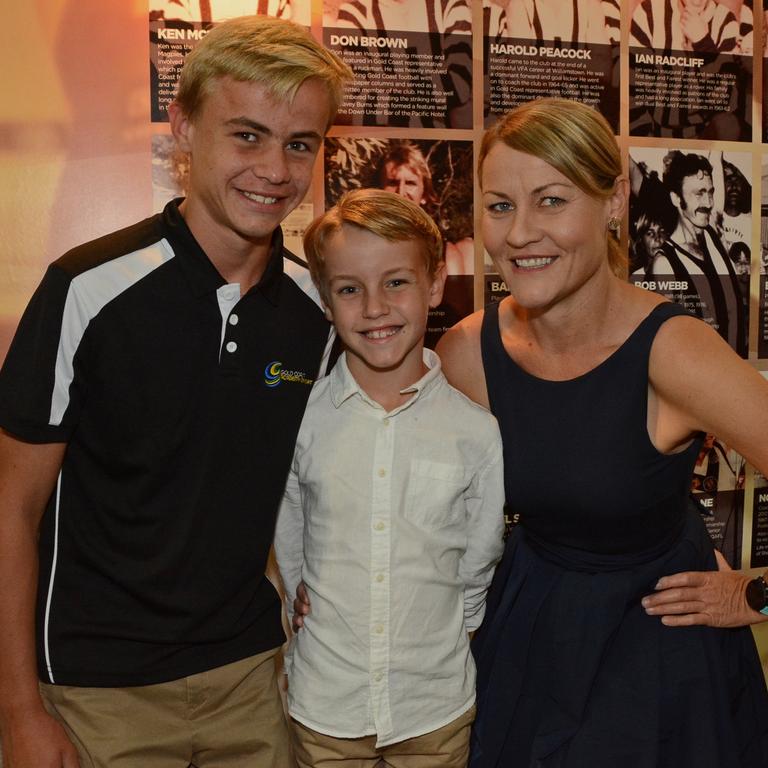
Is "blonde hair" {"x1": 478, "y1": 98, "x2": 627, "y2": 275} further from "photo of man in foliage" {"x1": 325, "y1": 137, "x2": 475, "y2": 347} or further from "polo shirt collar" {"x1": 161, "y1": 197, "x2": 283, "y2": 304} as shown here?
"photo of man in foliage" {"x1": 325, "y1": 137, "x2": 475, "y2": 347}

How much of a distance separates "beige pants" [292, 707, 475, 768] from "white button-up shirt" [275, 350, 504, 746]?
3cm

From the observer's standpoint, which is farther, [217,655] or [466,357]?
[466,357]

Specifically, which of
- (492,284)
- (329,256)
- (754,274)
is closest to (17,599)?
(329,256)

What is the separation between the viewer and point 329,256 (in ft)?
5.60

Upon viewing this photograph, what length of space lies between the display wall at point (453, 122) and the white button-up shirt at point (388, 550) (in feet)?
2.53

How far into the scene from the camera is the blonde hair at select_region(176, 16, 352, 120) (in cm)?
149

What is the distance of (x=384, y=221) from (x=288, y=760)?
108cm

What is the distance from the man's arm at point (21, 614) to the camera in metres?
1.44

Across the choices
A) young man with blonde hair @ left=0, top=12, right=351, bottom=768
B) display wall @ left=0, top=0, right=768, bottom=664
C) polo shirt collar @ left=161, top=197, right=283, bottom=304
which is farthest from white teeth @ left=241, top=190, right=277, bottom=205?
display wall @ left=0, top=0, right=768, bottom=664

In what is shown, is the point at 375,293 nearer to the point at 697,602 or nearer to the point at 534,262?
the point at 534,262

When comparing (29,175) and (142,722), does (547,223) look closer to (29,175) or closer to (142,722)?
(142,722)

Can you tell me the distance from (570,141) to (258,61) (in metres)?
0.58

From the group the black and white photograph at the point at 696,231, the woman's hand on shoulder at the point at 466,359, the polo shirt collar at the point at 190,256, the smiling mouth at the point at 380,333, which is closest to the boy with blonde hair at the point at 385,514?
the smiling mouth at the point at 380,333

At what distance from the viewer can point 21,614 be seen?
4.79 feet
